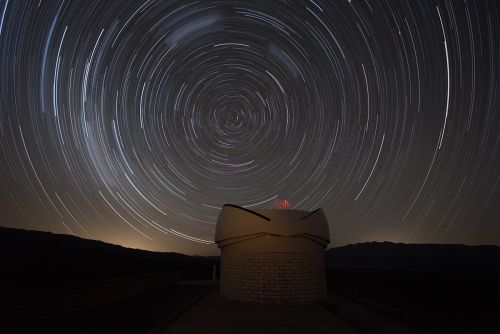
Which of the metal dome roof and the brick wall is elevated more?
the metal dome roof

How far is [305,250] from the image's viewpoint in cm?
1473

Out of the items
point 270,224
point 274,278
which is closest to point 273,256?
point 274,278

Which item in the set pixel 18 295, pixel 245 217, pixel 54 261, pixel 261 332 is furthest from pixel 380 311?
pixel 54 261

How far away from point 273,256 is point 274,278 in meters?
0.79

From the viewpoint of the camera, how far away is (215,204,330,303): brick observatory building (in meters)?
14.2

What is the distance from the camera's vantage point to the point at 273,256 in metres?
14.4

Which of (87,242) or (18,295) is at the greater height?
(87,242)

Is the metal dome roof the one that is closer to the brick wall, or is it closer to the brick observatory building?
the brick observatory building

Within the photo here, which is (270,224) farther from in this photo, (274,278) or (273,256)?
(274,278)

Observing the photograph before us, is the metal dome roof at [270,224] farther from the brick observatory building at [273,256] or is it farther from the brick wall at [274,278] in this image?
the brick wall at [274,278]

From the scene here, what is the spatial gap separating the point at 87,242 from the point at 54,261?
65.5m

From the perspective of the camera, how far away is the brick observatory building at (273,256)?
14230 mm

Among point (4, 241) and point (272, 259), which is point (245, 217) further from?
point (4, 241)

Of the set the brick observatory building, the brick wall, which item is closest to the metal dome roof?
the brick observatory building
